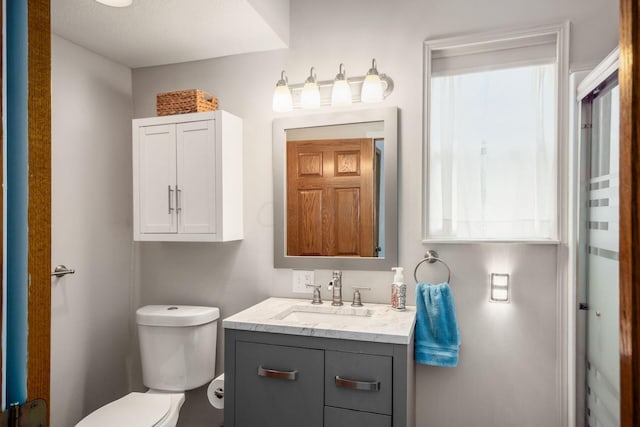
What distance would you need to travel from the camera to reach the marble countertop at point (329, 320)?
158 cm

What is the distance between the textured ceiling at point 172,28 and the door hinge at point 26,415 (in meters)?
1.72

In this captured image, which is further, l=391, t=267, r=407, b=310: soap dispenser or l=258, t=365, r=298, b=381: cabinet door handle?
l=391, t=267, r=407, b=310: soap dispenser

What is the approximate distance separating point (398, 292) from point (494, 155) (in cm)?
80

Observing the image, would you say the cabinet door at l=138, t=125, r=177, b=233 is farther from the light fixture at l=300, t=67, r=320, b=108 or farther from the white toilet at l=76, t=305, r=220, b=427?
the light fixture at l=300, t=67, r=320, b=108

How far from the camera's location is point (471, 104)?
1.98 m

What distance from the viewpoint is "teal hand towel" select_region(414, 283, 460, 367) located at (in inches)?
71.6

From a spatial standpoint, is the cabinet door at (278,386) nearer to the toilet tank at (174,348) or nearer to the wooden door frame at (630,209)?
the toilet tank at (174,348)

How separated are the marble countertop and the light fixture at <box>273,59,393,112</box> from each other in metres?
1.01

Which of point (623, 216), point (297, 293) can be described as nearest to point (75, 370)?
point (297, 293)

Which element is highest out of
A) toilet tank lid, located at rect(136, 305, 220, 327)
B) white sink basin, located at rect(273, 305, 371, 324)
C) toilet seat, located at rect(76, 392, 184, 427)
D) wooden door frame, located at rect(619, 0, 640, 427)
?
wooden door frame, located at rect(619, 0, 640, 427)

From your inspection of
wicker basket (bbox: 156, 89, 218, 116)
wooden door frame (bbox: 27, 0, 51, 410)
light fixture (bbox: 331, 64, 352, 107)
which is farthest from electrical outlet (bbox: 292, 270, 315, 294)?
wooden door frame (bbox: 27, 0, 51, 410)

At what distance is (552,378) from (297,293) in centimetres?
127

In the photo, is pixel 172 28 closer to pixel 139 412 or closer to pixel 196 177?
pixel 196 177

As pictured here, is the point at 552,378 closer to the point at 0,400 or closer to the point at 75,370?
the point at 0,400
